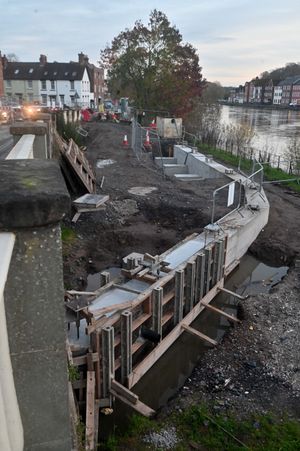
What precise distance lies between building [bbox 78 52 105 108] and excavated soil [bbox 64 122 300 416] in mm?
58459

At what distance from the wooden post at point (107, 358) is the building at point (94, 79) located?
236 ft

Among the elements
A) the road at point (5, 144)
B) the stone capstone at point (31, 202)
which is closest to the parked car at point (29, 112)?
the road at point (5, 144)

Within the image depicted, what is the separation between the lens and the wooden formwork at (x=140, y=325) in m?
6.43

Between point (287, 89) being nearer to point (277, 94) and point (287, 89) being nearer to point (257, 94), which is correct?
point (277, 94)

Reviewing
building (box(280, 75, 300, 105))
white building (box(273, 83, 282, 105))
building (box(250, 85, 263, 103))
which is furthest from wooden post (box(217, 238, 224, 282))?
building (box(250, 85, 263, 103))

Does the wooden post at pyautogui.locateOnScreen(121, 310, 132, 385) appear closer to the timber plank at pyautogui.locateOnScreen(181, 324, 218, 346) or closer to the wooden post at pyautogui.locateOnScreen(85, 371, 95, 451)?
the wooden post at pyautogui.locateOnScreen(85, 371, 95, 451)

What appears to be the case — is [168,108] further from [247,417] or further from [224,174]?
[247,417]

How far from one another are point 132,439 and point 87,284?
532 centimetres

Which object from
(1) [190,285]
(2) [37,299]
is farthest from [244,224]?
(2) [37,299]

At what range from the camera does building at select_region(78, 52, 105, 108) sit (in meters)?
76.0

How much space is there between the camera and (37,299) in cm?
231

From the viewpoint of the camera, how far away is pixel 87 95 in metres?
78.3

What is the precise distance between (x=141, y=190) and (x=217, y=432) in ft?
41.6

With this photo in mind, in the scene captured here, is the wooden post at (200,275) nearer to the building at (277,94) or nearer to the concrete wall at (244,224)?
the concrete wall at (244,224)
